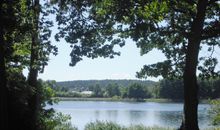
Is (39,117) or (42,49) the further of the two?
(39,117)

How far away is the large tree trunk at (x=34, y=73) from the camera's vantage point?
16.0 metres

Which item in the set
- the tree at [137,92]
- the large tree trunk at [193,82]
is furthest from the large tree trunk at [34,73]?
the tree at [137,92]

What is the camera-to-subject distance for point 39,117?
18.3 meters

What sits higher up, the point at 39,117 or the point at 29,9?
the point at 29,9

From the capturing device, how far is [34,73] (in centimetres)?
1833

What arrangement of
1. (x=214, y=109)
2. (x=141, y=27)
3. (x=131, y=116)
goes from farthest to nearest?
(x=131, y=116)
(x=214, y=109)
(x=141, y=27)

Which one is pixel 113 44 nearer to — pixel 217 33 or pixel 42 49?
pixel 42 49

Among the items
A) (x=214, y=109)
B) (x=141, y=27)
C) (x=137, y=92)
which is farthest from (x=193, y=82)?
(x=137, y=92)

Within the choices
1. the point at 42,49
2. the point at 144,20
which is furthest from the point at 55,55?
the point at 144,20

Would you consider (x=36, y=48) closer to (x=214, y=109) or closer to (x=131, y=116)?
(x=214, y=109)

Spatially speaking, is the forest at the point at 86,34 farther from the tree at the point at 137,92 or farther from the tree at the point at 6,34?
the tree at the point at 137,92

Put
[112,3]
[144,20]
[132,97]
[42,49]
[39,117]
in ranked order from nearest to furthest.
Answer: [144,20], [112,3], [42,49], [39,117], [132,97]

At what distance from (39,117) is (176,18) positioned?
274 inches

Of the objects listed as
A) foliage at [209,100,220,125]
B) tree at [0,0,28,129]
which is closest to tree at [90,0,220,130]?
tree at [0,0,28,129]
